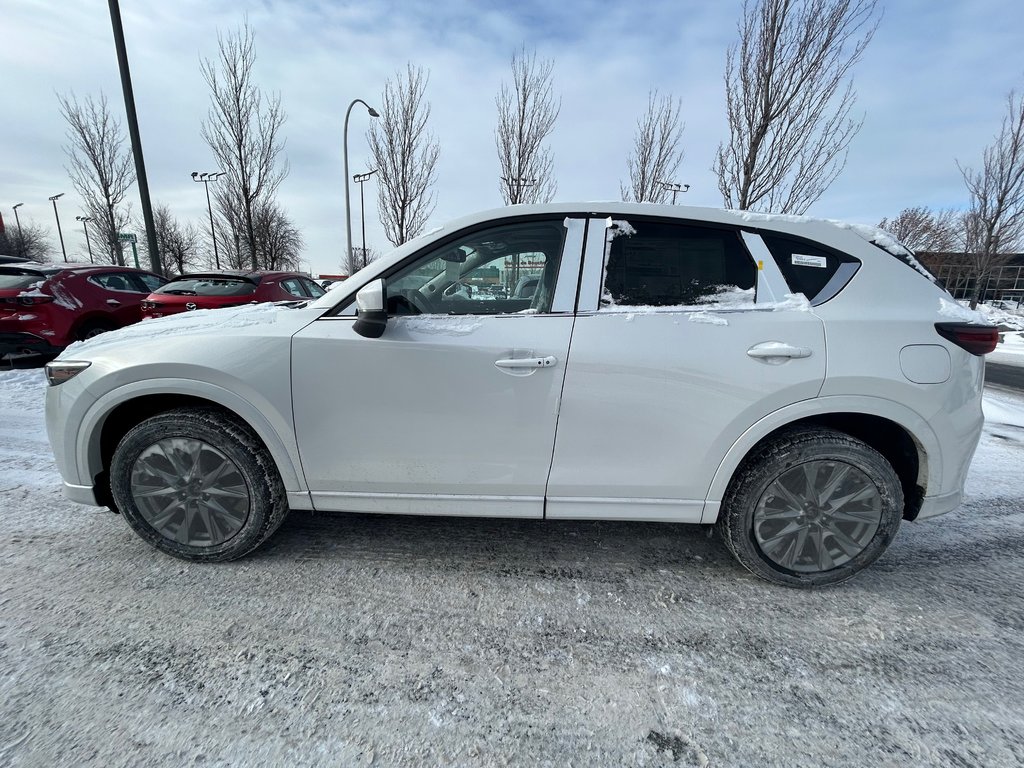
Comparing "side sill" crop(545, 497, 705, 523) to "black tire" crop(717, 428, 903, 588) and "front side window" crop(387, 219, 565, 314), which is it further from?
"front side window" crop(387, 219, 565, 314)

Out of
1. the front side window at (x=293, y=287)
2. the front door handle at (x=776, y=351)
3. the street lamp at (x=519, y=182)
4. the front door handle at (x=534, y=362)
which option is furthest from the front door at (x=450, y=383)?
the street lamp at (x=519, y=182)

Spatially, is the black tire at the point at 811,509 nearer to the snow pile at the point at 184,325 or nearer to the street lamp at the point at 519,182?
the snow pile at the point at 184,325

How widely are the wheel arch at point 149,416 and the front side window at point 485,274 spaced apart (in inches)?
33.8

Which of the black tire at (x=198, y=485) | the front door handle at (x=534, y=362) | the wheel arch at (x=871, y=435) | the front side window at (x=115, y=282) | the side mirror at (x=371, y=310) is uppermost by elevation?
the side mirror at (x=371, y=310)

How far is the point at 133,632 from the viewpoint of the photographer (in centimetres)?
199

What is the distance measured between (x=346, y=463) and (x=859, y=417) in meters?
2.57

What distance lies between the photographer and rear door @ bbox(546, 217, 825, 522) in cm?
215

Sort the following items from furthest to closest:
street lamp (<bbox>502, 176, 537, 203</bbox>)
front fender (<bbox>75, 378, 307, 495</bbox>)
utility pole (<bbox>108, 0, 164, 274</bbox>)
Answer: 1. street lamp (<bbox>502, 176, 537, 203</bbox>)
2. utility pole (<bbox>108, 0, 164, 274</bbox>)
3. front fender (<bbox>75, 378, 307, 495</bbox>)

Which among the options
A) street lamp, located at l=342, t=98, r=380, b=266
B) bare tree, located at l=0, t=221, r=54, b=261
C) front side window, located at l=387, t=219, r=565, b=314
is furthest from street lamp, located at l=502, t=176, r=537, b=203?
bare tree, located at l=0, t=221, r=54, b=261

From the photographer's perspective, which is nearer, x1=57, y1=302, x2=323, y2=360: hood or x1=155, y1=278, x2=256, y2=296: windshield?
x1=57, y1=302, x2=323, y2=360: hood

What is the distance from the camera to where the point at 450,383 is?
220 cm

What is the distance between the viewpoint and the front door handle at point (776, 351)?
7.02ft

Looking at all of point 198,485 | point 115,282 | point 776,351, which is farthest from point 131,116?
point 776,351

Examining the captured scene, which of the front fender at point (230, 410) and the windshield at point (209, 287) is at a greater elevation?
the windshield at point (209, 287)
